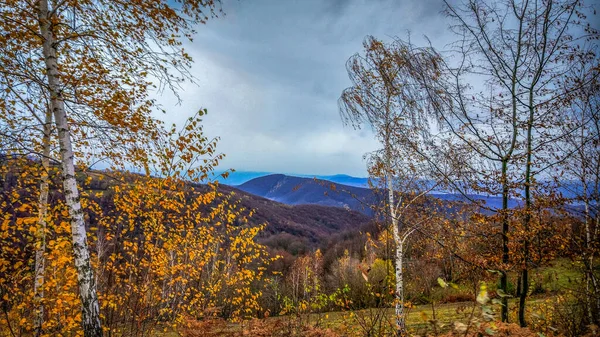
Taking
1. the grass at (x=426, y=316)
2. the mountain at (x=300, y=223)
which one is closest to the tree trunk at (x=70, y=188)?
the grass at (x=426, y=316)

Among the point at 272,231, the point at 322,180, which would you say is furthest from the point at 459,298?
the point at 272,231

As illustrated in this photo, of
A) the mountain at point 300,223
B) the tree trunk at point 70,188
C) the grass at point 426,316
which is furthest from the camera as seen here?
the mountain at point 300,223

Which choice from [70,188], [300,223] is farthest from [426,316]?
[300,223]

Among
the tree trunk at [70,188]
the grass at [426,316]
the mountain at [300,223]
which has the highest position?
the tree trunk at [70,188]

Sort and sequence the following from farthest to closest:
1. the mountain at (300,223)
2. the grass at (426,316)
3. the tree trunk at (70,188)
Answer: the mountain at (300,223), the tree trunk at (70,188), the grass at (426,316)

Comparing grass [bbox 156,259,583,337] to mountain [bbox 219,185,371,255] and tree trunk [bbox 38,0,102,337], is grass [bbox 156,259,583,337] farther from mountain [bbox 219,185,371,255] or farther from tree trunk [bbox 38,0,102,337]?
mountain [bbox 219,185,371,255]

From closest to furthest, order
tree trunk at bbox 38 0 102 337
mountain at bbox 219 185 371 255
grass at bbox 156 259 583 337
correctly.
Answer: grass at bbox 156 259 583 337
tree trunk at bbox 38 0 102 337
mountain at bbox 219 185 371 255

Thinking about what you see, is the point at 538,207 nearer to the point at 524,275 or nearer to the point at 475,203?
the point at 475,203

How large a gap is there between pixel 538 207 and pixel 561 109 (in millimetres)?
1744

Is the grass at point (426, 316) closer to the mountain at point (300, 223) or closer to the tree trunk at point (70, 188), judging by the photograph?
the tree trunk at point (70, 188)

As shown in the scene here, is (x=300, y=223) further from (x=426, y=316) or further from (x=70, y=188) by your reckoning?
(x=426, y=316)

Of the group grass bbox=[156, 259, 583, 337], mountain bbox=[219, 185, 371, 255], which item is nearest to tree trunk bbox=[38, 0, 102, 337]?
grass bbox=[156, 259, 583, 337]

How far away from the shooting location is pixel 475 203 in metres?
5.23

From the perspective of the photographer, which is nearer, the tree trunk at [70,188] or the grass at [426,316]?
the grass at [426,316]
